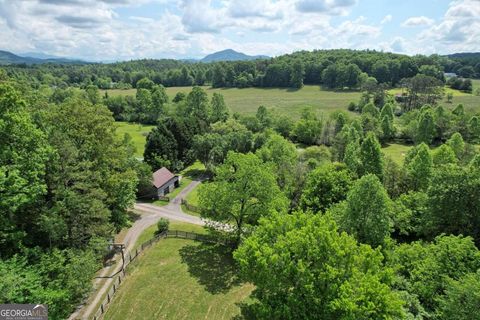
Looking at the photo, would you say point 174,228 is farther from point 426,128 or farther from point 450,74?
point 450,74

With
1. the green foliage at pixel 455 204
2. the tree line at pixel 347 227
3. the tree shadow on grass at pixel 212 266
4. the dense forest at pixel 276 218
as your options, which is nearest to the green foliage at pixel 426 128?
the tree line at pixel 347 227

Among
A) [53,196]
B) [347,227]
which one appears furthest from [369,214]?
Result: [53,196]

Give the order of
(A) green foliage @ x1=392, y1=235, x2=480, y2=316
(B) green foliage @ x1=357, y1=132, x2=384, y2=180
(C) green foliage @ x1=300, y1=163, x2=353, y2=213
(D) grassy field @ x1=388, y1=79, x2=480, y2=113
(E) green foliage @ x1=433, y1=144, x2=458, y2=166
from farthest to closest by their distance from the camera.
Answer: (D) grassy field @ x1=388, y1=79, x2=480, y2=113 < (E) green foliage @ x1=433, y1=144, x2=458, y2=166 < (B) green foliage @ x1=357, y1=132, x2=384, y2=180 < (C) green foliage @ x1=300, y1=163, x2=353, y2=213 < (A) green foliage @ x1=392, y1=235, x2=480, y2=316

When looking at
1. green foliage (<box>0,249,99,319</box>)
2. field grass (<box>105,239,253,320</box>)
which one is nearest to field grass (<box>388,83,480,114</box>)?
field grass (<box>105,239,253,320</box>)

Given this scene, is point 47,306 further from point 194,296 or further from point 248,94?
point 248,94
